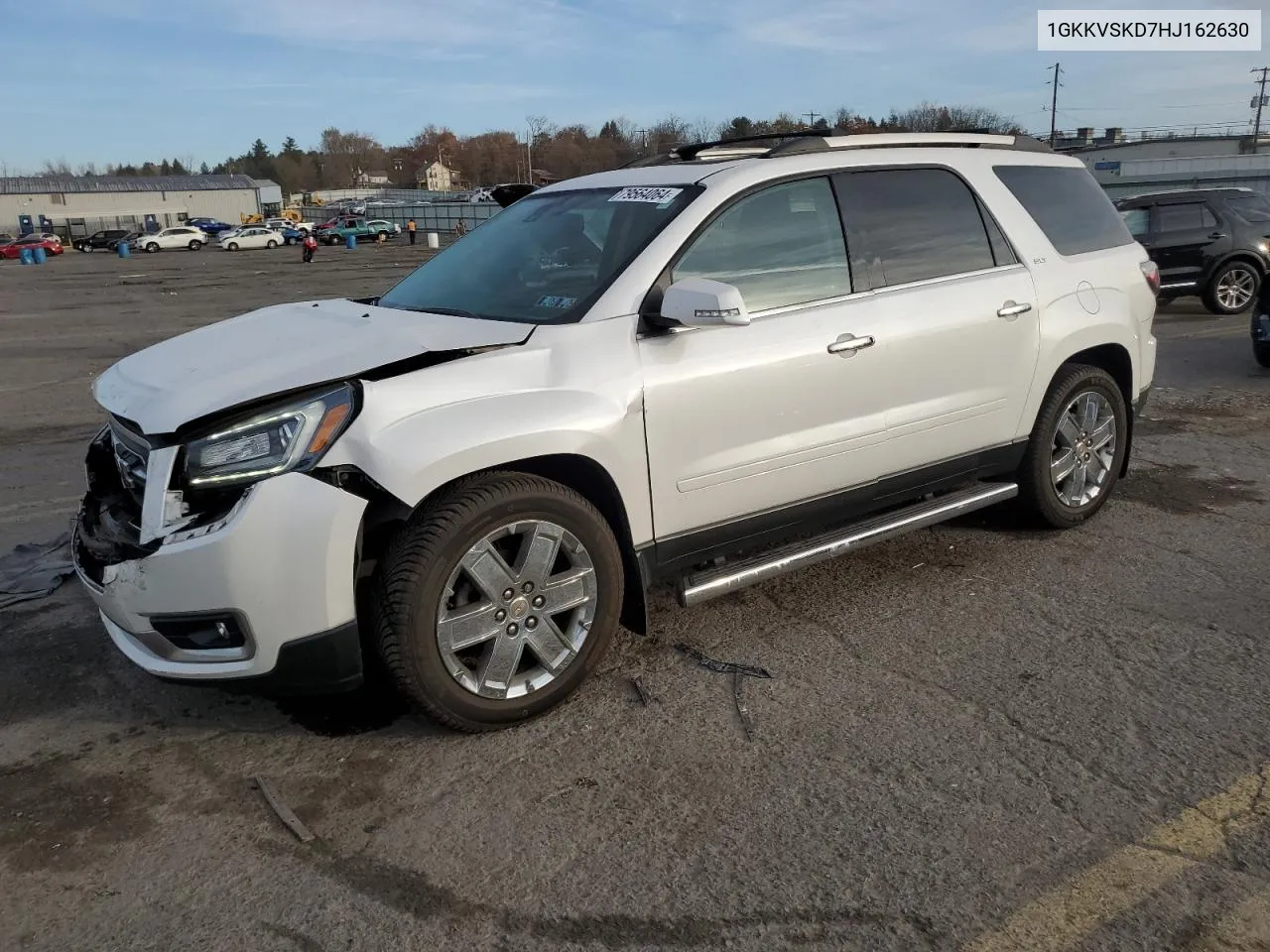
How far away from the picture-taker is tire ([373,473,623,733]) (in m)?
3.04

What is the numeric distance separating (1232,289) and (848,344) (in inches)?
489

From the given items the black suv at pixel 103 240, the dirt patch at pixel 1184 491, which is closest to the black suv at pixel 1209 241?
the dirt patch at pixel 1184 491

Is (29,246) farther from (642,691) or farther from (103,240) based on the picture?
(642,691)

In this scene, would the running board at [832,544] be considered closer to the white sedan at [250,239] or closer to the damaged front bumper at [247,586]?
the damaged front bumper at [247,586]

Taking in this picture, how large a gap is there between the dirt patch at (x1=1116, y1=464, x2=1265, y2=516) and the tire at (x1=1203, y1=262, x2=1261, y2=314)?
8.79 m

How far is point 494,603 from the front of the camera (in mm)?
3197

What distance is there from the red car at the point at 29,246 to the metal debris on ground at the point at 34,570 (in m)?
52.4

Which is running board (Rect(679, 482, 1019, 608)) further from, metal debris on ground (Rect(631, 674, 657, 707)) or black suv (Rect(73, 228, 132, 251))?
black suv (Rect(73, 228, 132, 251))

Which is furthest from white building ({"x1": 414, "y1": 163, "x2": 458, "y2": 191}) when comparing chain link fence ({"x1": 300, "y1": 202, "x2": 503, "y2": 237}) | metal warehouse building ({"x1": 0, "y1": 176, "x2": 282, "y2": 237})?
chain link fence ({"x1": 300, "y1": 202, "x2": 503, "y2": 237})

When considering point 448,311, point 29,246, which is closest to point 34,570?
point 448,311

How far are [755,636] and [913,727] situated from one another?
890 millimetres

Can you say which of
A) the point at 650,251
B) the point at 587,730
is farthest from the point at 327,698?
the point at 650,251

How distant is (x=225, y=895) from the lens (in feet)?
8.44

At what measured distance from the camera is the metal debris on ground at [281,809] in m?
2.82
